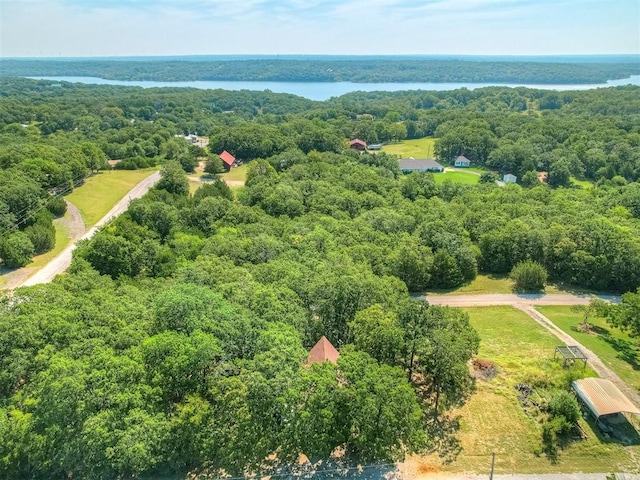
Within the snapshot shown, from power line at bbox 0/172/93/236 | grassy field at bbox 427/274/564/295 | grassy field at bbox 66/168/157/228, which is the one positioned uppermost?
power line at bbox 0/172/93/236

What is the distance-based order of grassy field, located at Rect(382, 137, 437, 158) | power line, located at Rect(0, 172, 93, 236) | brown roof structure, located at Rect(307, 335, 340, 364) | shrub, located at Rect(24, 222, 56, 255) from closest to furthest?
brown roof structure, located at Rect(307, 335, 340, 364) → shrub, located at Rect(24, 222, 56, 255) → power line, located at Rect(0, 172, 93, 236) → grassy field, located at Rect(382, 137, 437, 158)

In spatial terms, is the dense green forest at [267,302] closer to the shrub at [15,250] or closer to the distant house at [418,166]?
the shrub at [15,250]

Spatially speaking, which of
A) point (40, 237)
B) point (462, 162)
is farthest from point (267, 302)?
point (462, 162)

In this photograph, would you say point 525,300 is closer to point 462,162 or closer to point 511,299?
point 511,299

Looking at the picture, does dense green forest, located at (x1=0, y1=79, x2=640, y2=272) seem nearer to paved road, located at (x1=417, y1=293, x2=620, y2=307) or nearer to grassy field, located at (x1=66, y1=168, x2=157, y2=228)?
grassy field, located at (x1=66, y1=168, x2=157, y2=228)

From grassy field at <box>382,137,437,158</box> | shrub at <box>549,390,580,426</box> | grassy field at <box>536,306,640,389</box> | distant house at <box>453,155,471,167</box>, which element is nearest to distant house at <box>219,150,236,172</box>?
grassy field at <box>382,137,437,158</box>

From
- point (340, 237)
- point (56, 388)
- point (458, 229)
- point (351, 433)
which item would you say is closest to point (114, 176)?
point (340, 237)
